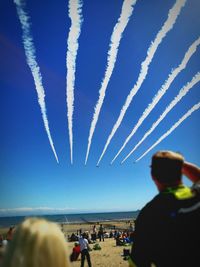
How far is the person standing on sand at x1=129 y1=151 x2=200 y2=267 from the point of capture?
2742 millimetres

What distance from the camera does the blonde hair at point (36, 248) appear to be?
1992mm

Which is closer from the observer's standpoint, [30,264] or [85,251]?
[30,264]

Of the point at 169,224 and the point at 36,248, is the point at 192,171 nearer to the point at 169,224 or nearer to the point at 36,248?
the point at 169,224

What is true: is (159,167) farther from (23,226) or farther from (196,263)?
(23,226)

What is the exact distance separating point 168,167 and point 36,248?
1.44 meters

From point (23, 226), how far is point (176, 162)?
1482mm

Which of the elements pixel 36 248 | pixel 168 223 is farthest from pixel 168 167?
pixel 36 248

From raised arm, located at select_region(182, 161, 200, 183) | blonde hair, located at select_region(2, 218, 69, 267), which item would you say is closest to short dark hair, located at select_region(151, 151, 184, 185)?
raised arm, located at select_region(182, 161, 200, 183)

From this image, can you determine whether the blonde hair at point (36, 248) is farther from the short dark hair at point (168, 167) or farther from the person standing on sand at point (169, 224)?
the short dark hair at point (168, 167)

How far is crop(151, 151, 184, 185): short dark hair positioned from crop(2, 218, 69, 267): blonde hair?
48.2 inches

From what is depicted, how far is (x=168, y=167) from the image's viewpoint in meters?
3.03

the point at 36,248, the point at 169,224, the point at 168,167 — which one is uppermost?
the point at 168,167

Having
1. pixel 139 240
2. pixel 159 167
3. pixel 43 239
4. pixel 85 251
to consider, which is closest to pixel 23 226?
pixel 43 239

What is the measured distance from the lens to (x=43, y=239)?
2029mm
